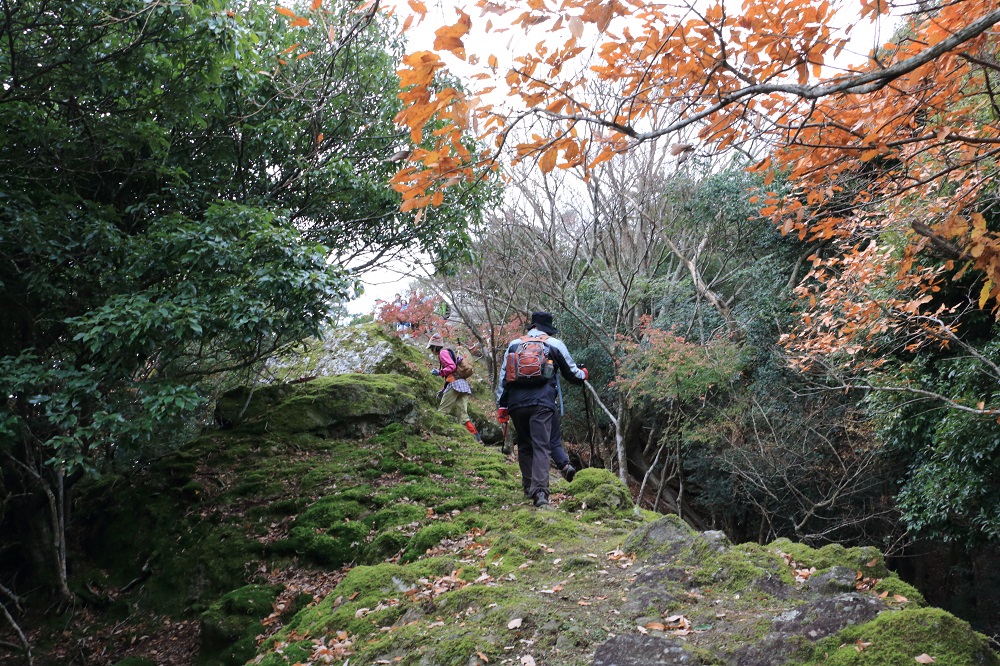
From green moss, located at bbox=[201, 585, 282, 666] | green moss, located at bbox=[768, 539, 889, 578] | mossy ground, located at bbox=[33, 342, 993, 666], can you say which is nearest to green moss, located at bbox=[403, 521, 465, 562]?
mossy ground, located at bbox=[33, 342, 993, 666]

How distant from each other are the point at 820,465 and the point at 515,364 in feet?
30.3

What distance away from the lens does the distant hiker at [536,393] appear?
6.46 metres

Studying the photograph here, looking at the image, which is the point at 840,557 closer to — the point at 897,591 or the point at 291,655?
the point at 897,591

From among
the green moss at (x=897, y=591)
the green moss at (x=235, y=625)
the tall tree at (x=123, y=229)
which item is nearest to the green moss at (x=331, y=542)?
the green moss at (x=235, y=625)

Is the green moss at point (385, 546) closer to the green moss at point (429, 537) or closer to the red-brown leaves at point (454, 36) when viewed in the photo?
the green moss at point (429, 537)

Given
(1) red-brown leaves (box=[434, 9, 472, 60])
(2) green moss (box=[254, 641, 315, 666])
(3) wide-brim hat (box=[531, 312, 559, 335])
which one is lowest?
(2) green moss (box=[254, 641, 315, 666])

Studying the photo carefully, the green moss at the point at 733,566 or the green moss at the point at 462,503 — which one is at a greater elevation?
the green moss at the point at 462,503

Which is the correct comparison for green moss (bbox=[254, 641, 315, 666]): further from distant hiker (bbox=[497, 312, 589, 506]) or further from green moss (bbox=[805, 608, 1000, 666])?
green moss (bbox=[805, 608, 1000, 666])

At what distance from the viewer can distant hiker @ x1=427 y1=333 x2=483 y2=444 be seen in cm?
1057

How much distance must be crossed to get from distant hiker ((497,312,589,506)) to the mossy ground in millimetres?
454

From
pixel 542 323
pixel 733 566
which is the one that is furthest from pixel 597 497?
pixel 733 566

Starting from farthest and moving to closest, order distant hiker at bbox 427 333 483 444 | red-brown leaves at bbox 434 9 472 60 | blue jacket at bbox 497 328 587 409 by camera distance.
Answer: distant hiker at bbox 427 333 483 444 → blue jacket at bbox 497 328 587 409 → red-brown leaves at bbox 434 9 472 60

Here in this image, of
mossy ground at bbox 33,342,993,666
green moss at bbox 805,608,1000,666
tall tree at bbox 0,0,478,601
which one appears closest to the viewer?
green moss at bbox 805,608,1000,666

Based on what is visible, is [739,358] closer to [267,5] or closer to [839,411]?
[839,411]
